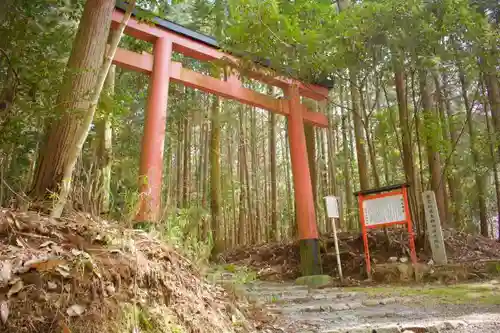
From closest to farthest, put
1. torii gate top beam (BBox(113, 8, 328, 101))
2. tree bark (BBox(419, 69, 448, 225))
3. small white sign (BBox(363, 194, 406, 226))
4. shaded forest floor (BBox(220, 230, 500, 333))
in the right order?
shaded forest floor (BBox(220, 230, 500, 333)) < torii gate top beam (BBox(113, 8, 328, 101)) < small white sign (BBox(363, 194, 406, 226)) < tree bark (BBox(419, 69, 448, 225))

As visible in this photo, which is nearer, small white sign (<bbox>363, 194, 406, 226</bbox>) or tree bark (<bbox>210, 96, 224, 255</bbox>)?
small white sign (<bbox>363, 194, 406, 226</bbox>)

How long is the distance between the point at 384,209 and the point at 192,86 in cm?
378

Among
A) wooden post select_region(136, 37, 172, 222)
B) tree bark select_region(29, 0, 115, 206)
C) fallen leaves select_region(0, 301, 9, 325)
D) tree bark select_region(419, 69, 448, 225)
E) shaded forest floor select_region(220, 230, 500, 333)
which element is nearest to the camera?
fallen leaves select_region(0, 301, 9, 325)

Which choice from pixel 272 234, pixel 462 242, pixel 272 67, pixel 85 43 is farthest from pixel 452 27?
pixel 272 234

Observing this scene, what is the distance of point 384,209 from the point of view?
5.99 metres

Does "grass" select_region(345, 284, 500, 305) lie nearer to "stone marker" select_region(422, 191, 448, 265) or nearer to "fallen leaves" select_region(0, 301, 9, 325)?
"stone marker" select_region(422, 191, 448, 265)

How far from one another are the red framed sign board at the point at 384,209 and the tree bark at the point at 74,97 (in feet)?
15.1

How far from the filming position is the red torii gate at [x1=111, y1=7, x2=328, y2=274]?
5449mm

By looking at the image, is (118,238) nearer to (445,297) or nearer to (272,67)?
(445,297)

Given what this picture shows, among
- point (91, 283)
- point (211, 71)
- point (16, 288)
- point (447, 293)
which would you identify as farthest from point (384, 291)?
point (211, 71)

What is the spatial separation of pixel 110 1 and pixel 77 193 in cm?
195

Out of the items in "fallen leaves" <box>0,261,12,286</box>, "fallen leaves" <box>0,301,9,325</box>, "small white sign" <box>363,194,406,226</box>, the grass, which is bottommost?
the grass

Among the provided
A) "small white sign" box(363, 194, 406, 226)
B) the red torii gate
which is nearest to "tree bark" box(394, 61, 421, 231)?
"small white sign" box(363, 194, 406, 226)

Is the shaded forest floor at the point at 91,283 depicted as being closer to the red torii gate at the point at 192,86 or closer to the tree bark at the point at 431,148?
the red torii gate at the point at 192,86
